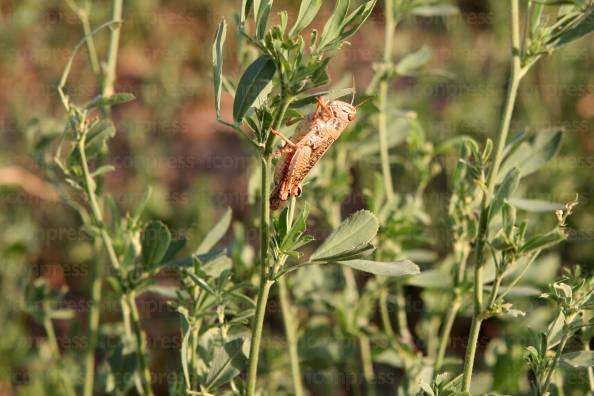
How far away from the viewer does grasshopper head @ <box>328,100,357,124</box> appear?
129 cm

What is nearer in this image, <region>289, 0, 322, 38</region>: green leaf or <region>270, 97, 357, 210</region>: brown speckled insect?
<region>289, 0, 322, 38</region>: green leaf

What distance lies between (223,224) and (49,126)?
2.15 feet

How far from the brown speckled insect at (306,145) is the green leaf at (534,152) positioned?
0.37 m

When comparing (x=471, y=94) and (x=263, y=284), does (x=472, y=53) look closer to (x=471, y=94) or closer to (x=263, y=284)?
(x=471, y=94)

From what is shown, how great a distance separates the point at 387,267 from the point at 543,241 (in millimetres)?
217

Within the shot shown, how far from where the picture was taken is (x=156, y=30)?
4996 millimetres

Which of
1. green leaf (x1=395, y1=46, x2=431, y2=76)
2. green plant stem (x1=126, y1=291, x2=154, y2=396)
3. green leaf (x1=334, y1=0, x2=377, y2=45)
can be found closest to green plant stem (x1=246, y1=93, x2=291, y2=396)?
green leaf (x1=334, y1=0, x2=377, y2=45)

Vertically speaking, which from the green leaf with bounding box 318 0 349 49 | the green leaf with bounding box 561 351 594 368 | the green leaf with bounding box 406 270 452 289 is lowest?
the green leaf with bounding box 406 270 452 289

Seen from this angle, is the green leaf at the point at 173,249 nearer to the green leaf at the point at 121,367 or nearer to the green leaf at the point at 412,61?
the green leaf at the point at 121,367

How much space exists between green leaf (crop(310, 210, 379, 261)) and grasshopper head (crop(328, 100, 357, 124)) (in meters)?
0.22

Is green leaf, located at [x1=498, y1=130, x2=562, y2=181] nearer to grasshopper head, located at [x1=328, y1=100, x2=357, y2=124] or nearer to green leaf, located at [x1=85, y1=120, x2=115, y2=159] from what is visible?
grasshopper head, located at [x1=328, y1=100, x2=357, y2=124]

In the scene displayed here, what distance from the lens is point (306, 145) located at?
1263 millimetres

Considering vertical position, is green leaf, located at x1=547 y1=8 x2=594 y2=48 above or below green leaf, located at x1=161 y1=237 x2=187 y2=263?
above

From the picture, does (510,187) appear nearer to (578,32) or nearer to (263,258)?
(578,32)
